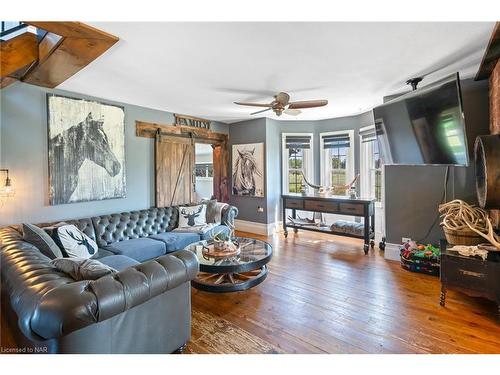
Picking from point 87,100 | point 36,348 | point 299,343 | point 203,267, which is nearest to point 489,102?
point 299,343

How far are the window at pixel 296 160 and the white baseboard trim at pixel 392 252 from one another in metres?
2.38

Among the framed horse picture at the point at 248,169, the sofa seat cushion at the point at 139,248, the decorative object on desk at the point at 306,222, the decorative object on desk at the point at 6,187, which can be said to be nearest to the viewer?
the decorative object on desk at the point at 6,187

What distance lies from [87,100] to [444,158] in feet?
15.1

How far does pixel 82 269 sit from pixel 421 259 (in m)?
3.71

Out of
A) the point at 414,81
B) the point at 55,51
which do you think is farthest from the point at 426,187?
the point at 55,51

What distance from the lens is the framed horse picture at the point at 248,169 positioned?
5.53 m

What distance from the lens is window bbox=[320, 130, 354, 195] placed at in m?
5.43

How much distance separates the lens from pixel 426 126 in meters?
2.77

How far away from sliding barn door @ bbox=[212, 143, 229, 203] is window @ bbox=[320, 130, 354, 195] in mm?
2216

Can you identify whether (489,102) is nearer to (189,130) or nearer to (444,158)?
(444,158)

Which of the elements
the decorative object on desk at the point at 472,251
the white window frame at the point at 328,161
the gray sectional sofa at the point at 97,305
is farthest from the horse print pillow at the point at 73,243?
the white window frame at the point at 328,161

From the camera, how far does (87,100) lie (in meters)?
3.65

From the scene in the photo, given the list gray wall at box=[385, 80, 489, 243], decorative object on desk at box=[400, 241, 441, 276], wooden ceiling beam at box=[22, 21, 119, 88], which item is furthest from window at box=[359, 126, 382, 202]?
wooden ceiling beam at box=[22, 21, 119, 88]

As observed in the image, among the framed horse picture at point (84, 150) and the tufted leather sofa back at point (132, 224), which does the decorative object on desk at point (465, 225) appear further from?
the framed horse picture at point (84, 150)
